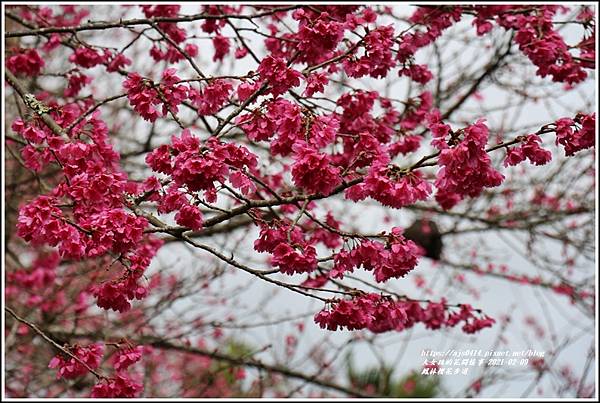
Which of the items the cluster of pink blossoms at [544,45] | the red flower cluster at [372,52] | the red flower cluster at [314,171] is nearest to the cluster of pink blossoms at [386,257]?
the red flower cluster at [314,171]

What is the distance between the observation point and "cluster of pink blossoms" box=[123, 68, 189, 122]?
2.70 m

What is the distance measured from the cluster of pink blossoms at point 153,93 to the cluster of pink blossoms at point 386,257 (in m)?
0.94

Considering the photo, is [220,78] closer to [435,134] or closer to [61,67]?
[435,134]

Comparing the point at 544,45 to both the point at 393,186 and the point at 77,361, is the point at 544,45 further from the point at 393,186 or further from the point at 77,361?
the point at 77,361

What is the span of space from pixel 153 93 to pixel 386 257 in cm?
115

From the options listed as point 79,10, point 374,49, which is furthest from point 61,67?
point 374,49

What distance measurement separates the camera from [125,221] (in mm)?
2354

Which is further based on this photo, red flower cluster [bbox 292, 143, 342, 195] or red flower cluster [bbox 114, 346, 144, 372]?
red flower cluster [bbox 114, 346, 144, 372]

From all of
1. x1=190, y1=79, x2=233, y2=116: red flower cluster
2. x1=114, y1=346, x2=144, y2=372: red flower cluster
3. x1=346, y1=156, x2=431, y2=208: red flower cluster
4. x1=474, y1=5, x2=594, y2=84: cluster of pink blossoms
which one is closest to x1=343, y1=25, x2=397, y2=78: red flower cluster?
x1=190, y1=79, x2=233, y2=116: red flower cluster

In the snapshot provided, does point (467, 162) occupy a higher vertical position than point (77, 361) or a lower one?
higher

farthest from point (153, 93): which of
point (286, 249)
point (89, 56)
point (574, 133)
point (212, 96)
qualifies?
point (574, 133)

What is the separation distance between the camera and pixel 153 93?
8.92 ft

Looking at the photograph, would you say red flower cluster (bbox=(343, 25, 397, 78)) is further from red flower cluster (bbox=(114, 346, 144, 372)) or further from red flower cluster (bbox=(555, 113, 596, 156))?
red flower cluster (bbox=(114, 346, 144, 372))

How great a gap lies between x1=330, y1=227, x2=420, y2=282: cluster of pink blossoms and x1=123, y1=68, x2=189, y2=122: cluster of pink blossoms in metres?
0.94
